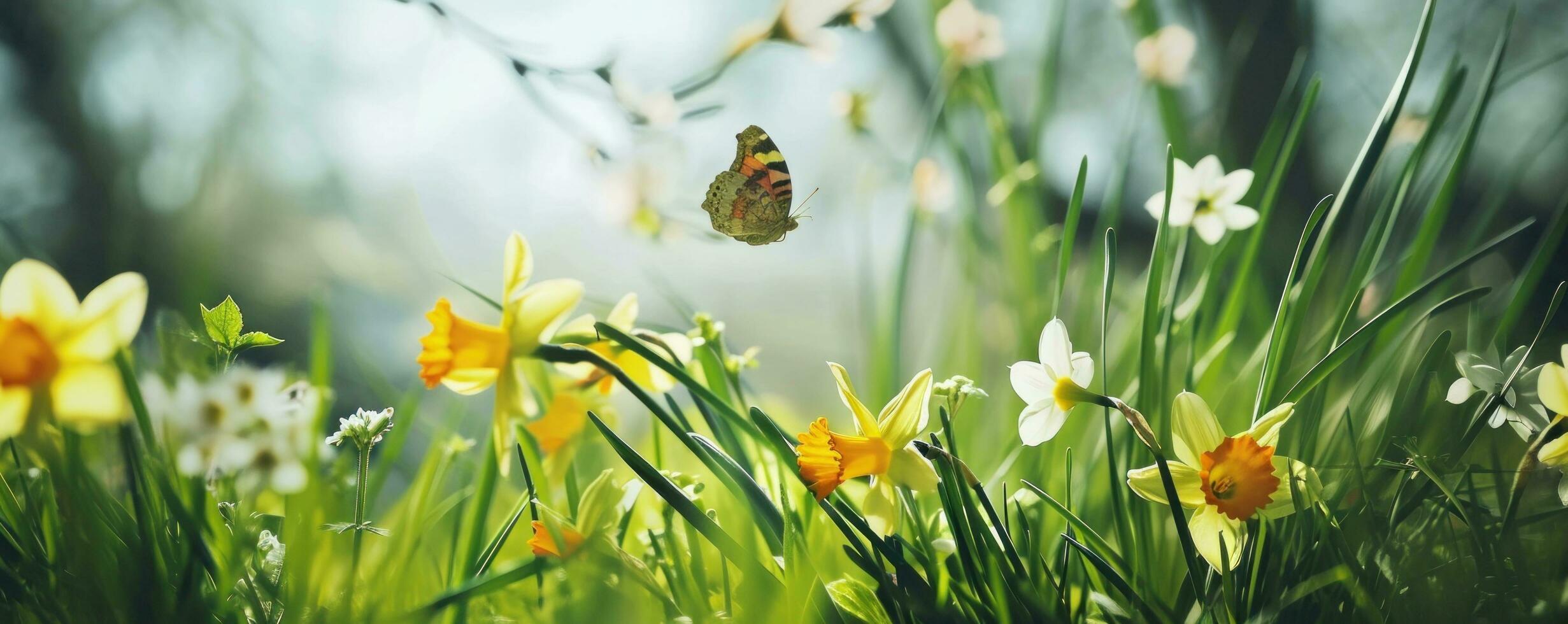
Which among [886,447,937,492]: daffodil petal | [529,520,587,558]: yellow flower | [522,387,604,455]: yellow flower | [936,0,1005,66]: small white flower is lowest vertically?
[529,520,587,558]: yellow flower

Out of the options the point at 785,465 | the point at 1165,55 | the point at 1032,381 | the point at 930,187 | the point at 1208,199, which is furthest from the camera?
the point at 930,187

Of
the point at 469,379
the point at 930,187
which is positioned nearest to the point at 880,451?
the point at 469,379

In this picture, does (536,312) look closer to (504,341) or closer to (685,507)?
(504,341)

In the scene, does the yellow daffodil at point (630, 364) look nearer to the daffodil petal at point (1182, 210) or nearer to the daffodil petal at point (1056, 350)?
the daffodil petal at point (1056, 350)

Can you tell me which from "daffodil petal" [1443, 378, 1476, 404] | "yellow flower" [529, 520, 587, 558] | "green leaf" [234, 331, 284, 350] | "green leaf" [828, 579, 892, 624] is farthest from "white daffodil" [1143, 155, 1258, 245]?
"green leaf" [234, 331, 284, 350]

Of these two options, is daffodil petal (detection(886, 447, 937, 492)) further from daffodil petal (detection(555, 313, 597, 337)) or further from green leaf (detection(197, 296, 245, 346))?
green leaf (detection(197, 296, 245, 346))

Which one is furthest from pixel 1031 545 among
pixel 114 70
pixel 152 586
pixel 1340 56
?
pixel 114 70
